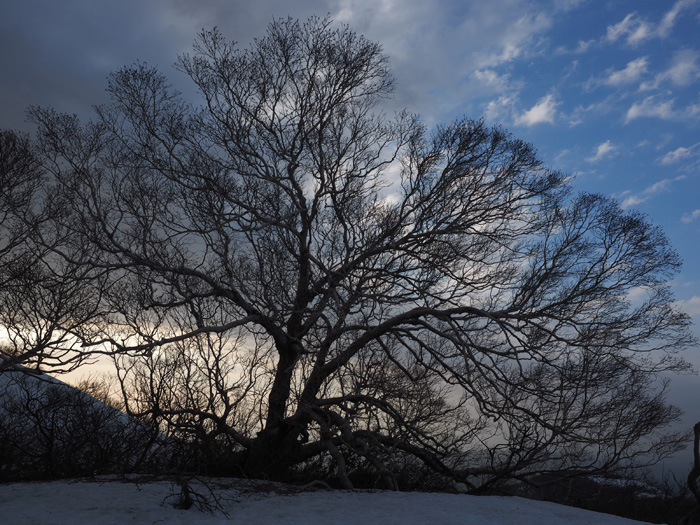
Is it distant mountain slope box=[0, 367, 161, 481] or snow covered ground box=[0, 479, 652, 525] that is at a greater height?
distant mountain slope box=[0, 367, 161, 481]

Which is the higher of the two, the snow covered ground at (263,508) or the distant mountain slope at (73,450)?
the distant mountain slope at (73,450)

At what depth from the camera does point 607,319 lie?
10.4m

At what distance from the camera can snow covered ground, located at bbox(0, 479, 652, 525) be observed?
17.0ft

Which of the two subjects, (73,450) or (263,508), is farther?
(73,450)

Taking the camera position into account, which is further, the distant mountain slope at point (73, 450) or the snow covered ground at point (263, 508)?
the distant mountain slope at point (73, 450)

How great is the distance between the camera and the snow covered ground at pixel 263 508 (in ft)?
17.0

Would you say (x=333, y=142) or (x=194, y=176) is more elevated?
(x=333, y=142)

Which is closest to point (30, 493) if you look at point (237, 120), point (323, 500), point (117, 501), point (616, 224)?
point (117, 501)

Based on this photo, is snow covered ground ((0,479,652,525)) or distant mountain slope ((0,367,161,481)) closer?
A: snow covered ground ((0,479,652,525))

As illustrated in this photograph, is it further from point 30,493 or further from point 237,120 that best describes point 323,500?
point 237,120

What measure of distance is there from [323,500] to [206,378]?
273 inches

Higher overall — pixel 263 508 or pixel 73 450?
pixel 73 450

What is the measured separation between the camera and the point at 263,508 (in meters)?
5.74

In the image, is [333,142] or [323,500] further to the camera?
[333,142]
